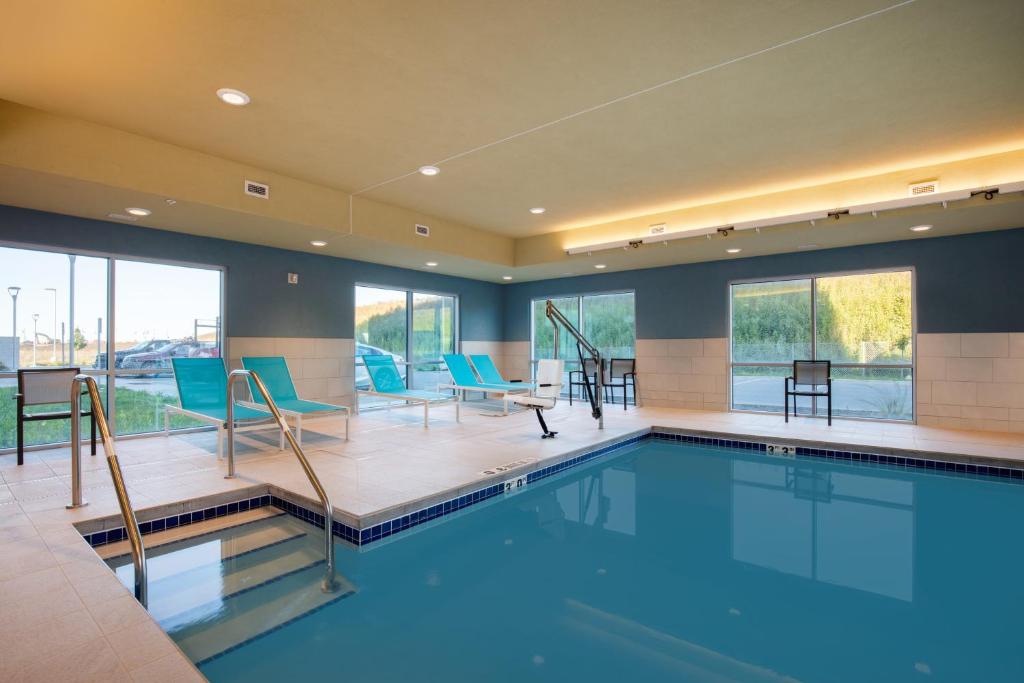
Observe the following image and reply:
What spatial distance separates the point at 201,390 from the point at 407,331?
3.63 meters

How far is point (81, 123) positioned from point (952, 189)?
7535 millimetres

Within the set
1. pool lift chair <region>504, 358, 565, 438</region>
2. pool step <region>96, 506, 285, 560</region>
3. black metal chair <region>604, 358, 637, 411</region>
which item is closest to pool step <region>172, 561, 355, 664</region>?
pool step <region>96, 506, 285, 560</region>

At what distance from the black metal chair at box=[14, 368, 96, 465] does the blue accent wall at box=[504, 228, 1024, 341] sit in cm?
719

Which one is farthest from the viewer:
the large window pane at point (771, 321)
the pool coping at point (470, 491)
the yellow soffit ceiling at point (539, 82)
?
the large window pane at point (771, 321)

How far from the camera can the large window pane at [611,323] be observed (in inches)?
352

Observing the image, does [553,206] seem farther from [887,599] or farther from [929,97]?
[887,599]

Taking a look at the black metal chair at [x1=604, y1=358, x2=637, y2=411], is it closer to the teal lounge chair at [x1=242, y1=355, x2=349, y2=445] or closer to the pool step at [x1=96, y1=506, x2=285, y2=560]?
the teal lounge chair at [x1=242, y1=355, x2=349, y2=445]

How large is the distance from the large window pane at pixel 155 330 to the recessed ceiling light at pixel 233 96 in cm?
297

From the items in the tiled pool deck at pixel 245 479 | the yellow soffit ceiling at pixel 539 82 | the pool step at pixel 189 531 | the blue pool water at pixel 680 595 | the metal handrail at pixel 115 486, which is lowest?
the blue pool water at pixel 680 595

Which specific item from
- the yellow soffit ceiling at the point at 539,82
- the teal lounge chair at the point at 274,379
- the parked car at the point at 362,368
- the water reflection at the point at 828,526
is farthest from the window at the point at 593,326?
the teal lounge chair at the point at 274,379

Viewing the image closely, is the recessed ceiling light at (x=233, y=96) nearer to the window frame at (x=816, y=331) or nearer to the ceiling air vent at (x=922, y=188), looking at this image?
the ceiling air vent at (x=922, y=188)

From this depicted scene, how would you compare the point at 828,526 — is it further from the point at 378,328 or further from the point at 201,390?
the point at 378,328

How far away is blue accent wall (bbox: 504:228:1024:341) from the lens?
592cm

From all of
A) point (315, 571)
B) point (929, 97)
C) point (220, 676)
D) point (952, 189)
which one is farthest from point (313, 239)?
point (952, 189)
